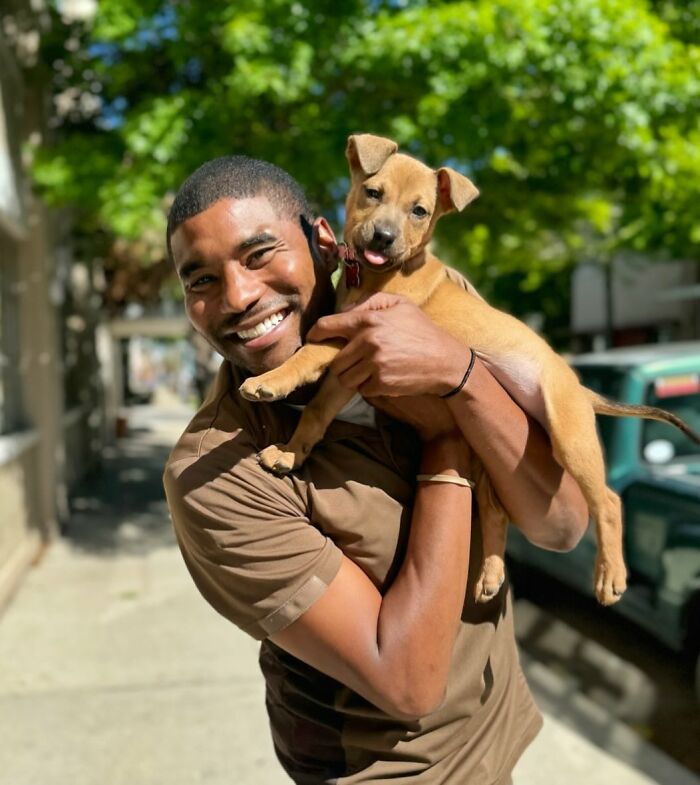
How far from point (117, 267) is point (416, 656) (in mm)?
14687

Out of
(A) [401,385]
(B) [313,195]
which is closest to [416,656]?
(A) [401,385]

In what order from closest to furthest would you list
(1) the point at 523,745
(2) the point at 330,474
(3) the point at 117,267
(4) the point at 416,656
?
(4) the point at 416,656 < (2) the point at 330,474 < (1) the point at 523,745 < (3) the point at 117,267

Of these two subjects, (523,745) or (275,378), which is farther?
(523,745)

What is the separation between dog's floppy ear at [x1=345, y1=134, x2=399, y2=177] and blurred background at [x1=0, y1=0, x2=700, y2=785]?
3.01 m

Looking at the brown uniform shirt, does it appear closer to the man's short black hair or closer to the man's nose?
the man's nose

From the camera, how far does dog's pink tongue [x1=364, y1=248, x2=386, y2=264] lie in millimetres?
1968

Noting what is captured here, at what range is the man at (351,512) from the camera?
151 cm

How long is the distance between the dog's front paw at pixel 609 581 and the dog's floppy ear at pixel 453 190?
1.11 m

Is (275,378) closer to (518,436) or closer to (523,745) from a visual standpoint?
(518,436)

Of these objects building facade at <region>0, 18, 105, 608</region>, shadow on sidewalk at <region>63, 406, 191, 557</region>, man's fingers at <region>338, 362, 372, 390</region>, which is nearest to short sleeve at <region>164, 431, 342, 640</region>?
man's fingers at <region>338, 362, 372, 390</region>

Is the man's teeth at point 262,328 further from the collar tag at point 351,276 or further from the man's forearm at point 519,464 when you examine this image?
the man's forearm at point 519,464

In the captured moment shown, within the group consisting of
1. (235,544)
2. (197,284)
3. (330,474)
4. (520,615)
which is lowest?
(520,615)

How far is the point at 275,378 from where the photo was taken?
1658 mm

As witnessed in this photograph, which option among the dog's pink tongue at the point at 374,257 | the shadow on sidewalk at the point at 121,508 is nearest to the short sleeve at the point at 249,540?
the dog's pink tongue at the point at 374,257
